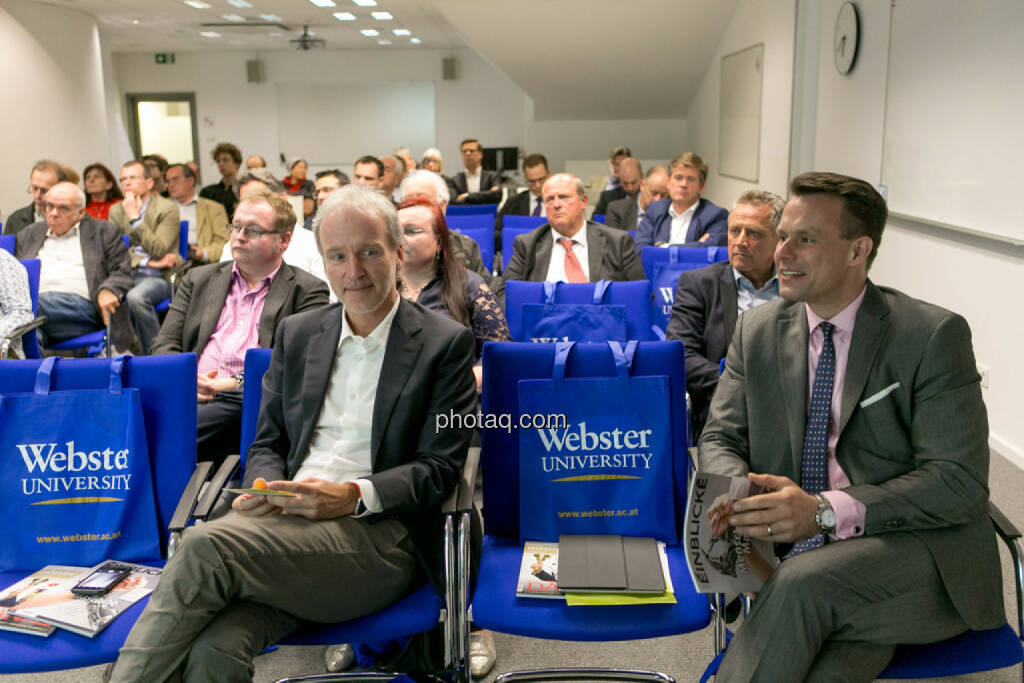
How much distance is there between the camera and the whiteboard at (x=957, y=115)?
3980 mm

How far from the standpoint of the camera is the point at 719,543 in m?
1.82

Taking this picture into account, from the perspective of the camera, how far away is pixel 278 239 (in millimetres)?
3223

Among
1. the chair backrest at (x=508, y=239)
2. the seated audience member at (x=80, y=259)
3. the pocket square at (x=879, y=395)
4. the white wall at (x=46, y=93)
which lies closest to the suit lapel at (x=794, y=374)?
the pocket square at (x=879, y=395)

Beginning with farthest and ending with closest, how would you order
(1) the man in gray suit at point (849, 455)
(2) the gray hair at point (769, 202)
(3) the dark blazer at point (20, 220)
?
(3) the dark blazer at point (20, 220) → (2) the gray hair at point (769, 202) → (1) the man in gray suit at point (849, 455)

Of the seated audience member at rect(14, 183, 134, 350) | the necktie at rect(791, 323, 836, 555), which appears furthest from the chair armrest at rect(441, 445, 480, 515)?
the seated audience member at rect(14, 183, 134, 350)

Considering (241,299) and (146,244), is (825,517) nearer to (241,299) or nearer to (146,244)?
(241,299)

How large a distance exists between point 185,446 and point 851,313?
1645 mm

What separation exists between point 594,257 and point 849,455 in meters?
2.84

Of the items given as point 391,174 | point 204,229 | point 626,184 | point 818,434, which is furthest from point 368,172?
point 818,434

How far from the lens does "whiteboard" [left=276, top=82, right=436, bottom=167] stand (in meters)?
17.3

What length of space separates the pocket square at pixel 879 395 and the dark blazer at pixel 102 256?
167 inches

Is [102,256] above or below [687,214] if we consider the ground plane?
below

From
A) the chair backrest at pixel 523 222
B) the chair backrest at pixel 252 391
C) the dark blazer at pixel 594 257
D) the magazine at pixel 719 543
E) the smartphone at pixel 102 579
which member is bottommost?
the smartphone at pixel 102 579

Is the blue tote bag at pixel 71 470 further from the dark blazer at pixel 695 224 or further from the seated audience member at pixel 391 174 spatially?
the seated audience member at pixel 391 174
